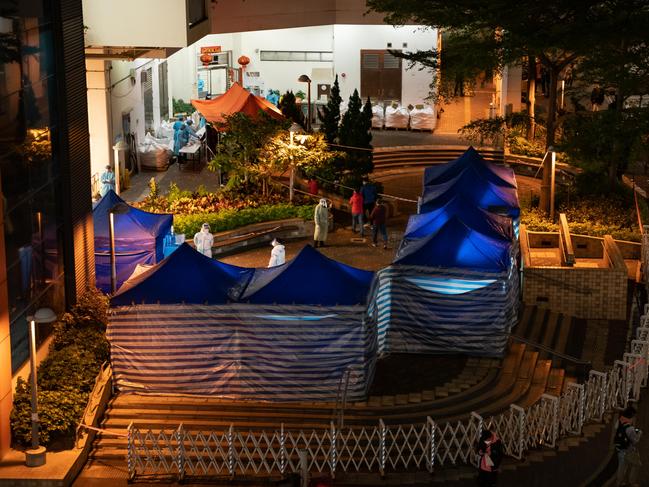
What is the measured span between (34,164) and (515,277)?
9922 millimetres

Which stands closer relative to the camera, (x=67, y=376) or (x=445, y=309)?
(x=67, y=376)

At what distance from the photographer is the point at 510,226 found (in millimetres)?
27266

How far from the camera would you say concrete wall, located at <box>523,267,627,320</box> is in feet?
95.1

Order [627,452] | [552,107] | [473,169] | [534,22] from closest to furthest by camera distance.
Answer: [627,452], [473,169], [534,22], [552,107]

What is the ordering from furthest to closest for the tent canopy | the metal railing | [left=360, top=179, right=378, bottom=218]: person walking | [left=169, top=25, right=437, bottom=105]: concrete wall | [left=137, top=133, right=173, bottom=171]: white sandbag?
[left=169, top=25, right=437, bottom=105]: concrete wall → [left=137, top=133, right=173, bottom=171]: white sandbag → [left=360, top=179, right=378, bottom=218]: person walking → the tent canopy → the metal railing

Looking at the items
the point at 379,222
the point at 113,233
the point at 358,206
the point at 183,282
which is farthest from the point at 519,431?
the point at 358,206

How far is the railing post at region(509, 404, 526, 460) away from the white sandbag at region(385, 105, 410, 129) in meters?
28.7

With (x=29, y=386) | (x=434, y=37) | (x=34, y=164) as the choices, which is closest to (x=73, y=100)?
(x=34, y=164)

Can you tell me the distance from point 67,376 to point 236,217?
11.5m

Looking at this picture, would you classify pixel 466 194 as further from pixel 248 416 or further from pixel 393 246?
pixel 248 416

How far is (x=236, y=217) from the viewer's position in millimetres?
32625

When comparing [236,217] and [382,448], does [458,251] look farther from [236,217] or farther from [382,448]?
[236,217]

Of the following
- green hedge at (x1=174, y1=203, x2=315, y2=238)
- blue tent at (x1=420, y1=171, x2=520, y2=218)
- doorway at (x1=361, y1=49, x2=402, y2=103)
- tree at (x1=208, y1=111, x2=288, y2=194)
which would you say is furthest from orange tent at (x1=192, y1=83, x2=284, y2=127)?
doorway at (x1=361, y1=49, x2=402, y2=103)

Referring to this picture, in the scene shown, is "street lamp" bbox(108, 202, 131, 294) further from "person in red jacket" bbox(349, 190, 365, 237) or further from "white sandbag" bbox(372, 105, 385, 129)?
"white sandbag" bbox(372, 105, 385, 129)
